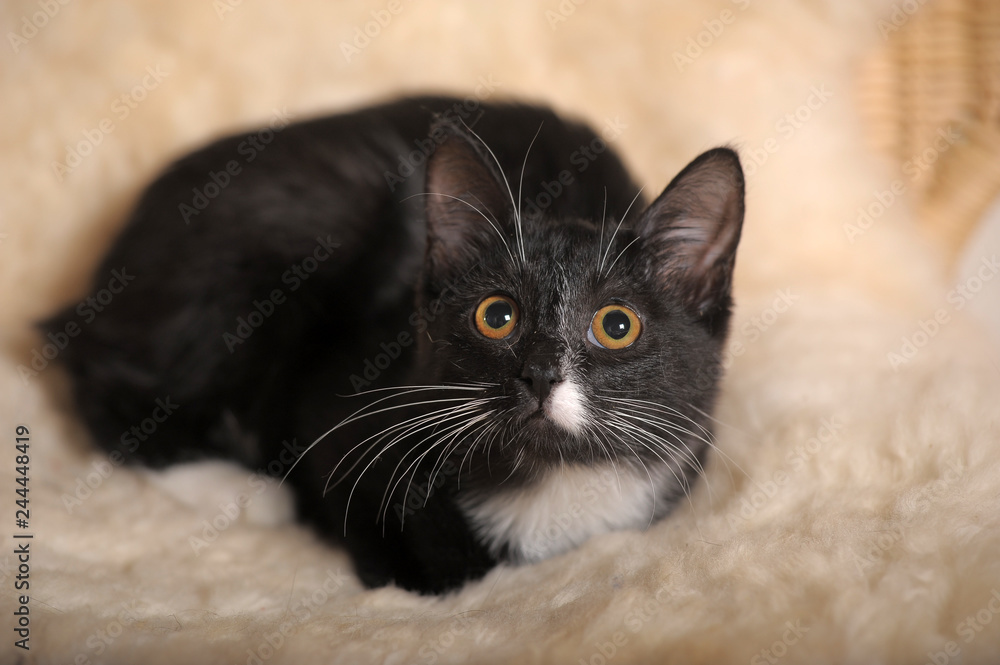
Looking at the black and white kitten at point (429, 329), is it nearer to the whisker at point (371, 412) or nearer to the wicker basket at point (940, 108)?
the whisker at point (371, 412)

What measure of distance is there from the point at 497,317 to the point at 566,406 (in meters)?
0.20

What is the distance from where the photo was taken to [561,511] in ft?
4.35

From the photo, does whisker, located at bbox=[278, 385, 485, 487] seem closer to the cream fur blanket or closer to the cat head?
the cat head

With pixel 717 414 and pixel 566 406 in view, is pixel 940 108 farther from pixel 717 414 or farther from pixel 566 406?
pixel 566 406

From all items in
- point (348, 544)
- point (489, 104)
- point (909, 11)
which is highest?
point (909, 11)

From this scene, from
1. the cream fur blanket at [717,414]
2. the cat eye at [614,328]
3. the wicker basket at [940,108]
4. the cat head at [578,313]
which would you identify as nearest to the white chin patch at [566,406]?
the cat head at [578,313]

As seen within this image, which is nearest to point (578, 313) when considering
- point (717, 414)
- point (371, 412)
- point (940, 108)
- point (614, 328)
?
point (614, 328)

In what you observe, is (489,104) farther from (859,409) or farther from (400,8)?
(859,409)

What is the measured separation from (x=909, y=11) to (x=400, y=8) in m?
1.32

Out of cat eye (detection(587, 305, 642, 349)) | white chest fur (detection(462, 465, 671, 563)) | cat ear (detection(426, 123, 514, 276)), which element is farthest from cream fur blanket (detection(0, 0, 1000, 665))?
cat ear (detection(426, 123, 514, 276))

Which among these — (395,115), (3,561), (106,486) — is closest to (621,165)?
(395,115)

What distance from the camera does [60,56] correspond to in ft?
6.21

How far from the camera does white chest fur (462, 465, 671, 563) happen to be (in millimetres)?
1301

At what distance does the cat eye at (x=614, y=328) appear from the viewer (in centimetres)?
118
